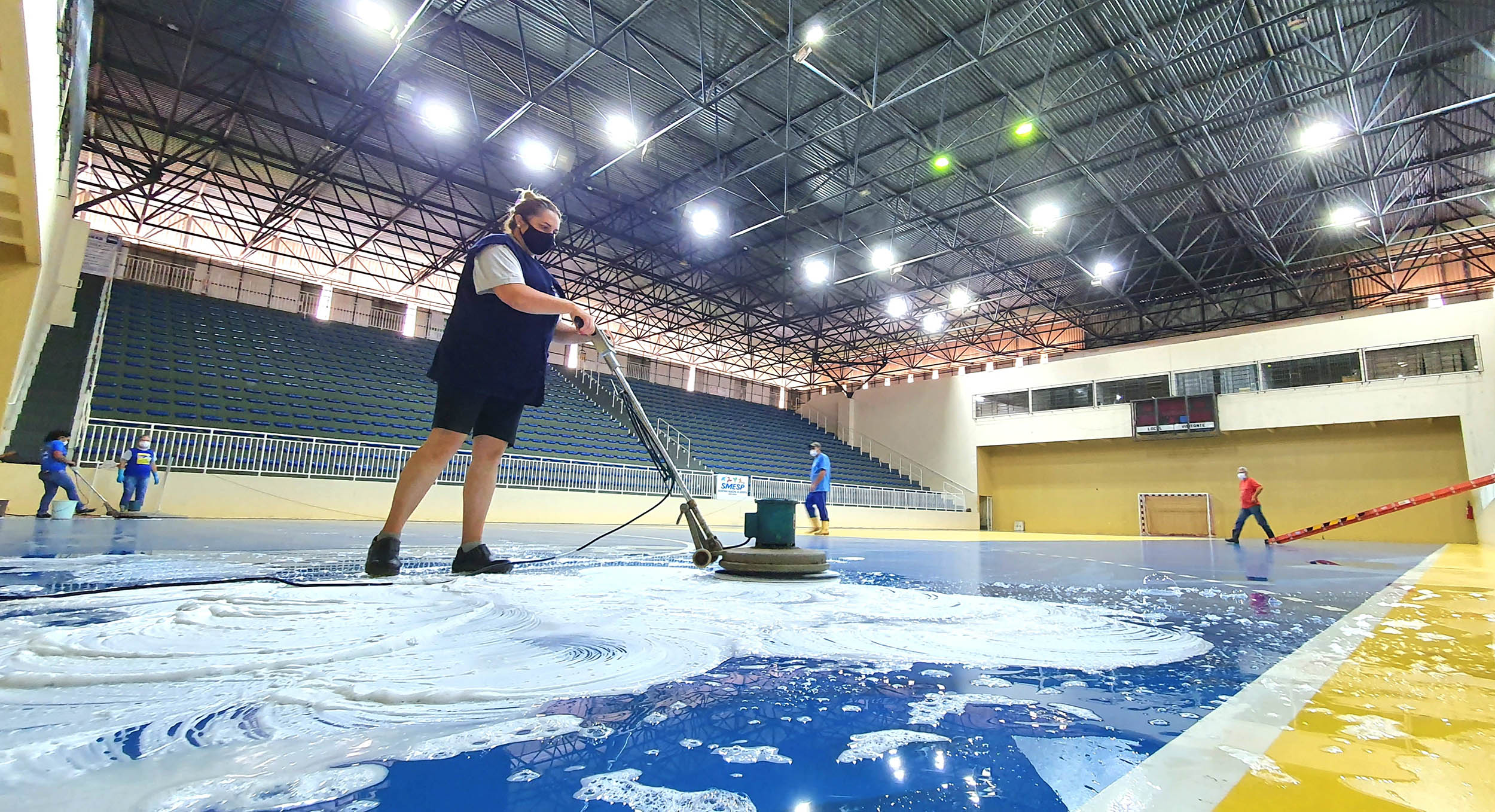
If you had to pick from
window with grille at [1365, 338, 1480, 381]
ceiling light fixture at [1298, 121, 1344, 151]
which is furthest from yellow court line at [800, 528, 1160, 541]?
ceiling light fixture at [1298, 121, 1344, 151]

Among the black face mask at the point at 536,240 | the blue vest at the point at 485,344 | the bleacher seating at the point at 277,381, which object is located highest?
the bleacher seating at the point at 277,381

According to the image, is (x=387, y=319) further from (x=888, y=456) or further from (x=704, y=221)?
(x=888, y=456)

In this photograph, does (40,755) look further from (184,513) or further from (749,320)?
(749,320)

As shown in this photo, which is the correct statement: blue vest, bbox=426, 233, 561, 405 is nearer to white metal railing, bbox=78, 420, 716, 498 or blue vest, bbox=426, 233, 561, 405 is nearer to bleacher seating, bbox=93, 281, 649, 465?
white metal railing, bbox=78, 420, 716, 498

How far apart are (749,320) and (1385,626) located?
1917 cm

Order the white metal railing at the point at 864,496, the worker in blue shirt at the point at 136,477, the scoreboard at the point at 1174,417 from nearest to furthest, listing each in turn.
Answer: the worker in blue shirt at the point at 136,477
the white metal railing at the point at 864,496
the scoreboard at the point at 1174,417

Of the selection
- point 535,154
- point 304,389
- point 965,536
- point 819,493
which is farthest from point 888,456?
point 304,389

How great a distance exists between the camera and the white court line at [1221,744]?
1.66ft

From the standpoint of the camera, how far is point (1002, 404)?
56.4ft

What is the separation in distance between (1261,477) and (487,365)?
680 inches

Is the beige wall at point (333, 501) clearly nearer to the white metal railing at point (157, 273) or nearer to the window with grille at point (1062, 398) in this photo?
the window with grille at point (1062, 398)

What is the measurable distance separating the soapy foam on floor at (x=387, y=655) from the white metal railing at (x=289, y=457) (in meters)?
5.66

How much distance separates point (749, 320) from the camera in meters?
20.3

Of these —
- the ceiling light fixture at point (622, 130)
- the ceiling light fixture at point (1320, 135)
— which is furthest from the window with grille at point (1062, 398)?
the ceiling light fixture at point (622, 130)
